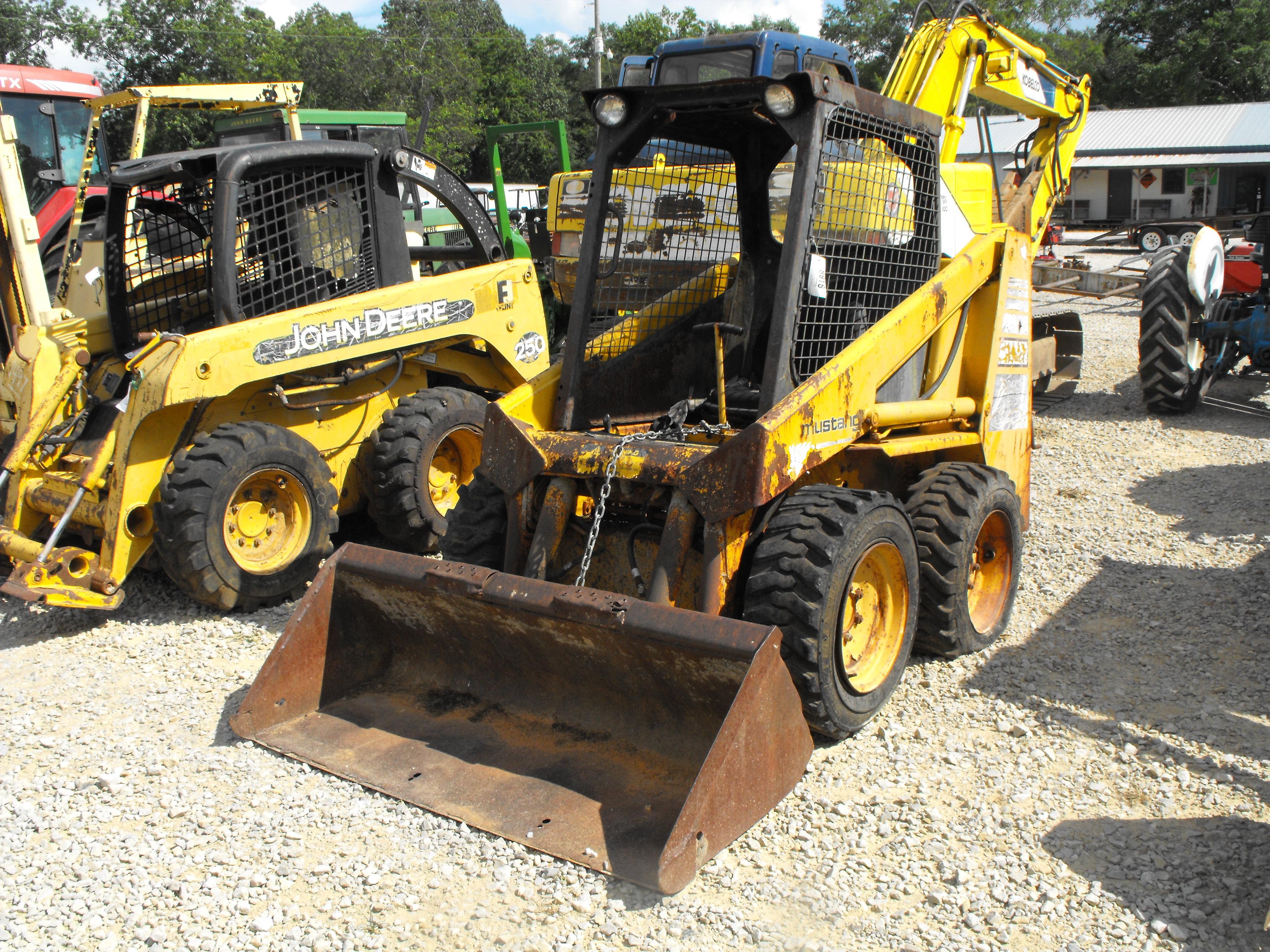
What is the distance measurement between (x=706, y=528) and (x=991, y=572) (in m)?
1.88

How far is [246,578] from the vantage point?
16.9 feet

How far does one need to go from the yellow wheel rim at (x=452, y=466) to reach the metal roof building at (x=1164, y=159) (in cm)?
2720

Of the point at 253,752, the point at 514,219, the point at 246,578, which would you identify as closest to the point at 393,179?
the point at 246,578

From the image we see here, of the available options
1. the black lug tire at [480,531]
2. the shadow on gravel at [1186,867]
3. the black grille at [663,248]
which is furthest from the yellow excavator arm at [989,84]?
the shadow on gravel at [1186,867]

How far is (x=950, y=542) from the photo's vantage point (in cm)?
419

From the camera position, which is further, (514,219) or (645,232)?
(514,219)

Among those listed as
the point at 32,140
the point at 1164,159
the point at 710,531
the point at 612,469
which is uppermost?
the point at 1164,159

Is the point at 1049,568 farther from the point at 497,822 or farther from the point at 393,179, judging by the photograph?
the point at 393,179

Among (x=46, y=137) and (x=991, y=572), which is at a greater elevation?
(x=46, y=137)

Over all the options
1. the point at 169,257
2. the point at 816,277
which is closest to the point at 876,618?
the point at 816,277

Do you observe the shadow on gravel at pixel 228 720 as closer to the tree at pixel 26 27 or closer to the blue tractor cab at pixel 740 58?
the blue tractor cab at pixel 740 58

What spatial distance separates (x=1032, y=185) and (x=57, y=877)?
5650 millimetres

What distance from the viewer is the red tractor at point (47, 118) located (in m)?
10.3

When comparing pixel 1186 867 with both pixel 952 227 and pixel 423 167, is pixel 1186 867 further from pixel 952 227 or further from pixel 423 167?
pixel 423 167
